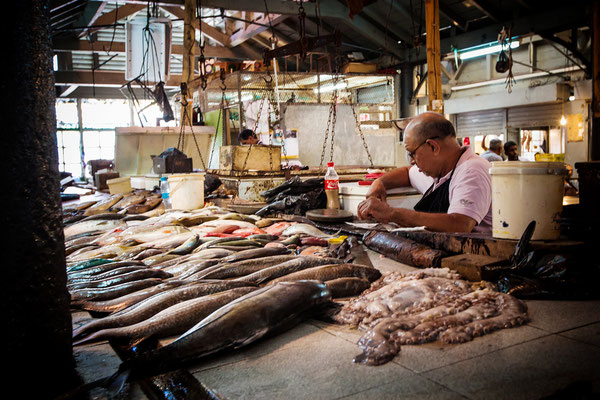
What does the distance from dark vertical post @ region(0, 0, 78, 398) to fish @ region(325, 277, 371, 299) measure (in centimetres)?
186

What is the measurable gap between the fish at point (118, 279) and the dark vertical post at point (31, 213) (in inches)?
62.2

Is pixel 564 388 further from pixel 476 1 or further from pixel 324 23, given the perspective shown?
pixel 324 23

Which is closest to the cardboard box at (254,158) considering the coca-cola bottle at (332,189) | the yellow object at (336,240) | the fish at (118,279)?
the coca-cola bottle at (332,189)

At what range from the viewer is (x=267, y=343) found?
2.68m

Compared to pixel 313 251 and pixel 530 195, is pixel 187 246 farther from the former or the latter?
pixel 530 195

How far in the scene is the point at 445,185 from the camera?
520cm

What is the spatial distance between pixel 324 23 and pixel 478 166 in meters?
17.6

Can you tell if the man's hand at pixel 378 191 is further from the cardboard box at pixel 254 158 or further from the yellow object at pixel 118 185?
the yellow object at pixel 118 185

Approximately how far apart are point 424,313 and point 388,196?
13.8 feet

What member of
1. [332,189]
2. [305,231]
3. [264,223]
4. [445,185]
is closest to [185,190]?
[264,223]

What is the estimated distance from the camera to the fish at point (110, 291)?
3689 millimetres

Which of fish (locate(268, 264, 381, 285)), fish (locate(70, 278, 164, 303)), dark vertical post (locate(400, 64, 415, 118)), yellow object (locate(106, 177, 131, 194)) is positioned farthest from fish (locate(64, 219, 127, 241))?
dark vertical post (locate(400, 64, 415, 118))

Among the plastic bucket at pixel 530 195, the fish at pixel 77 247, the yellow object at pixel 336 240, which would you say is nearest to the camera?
the plastic bucket at pixel 530 195

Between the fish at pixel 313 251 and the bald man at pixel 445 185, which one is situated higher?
the bald man at pixel 445 185
